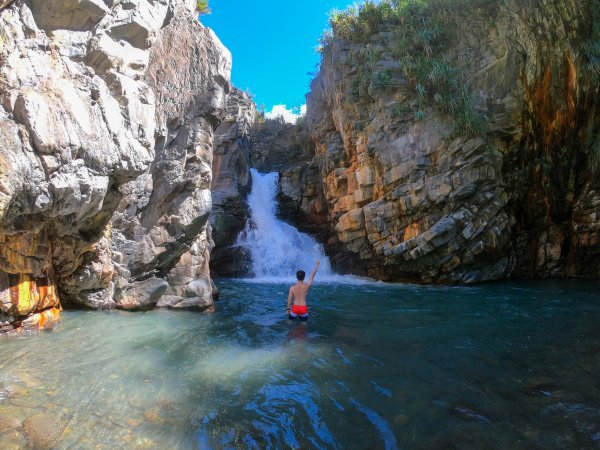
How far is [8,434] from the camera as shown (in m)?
3.25

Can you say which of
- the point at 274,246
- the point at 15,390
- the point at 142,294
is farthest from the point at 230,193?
the point at 15,390

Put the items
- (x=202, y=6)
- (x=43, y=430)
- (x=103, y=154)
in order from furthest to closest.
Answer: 1. (x=202, y=6)
2. (x=103, y=154)
3. (x=43, y=430)

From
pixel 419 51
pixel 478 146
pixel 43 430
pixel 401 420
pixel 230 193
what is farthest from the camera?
pixel 230 193

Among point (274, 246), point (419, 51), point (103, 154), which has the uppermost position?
point (419, 51)

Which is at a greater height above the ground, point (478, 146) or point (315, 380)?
point (478, 146)

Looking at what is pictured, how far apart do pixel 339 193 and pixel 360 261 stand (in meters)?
2.91

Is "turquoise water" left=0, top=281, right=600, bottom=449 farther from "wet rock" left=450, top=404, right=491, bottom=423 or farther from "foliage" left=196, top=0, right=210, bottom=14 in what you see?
"foliage" left=196, top=0, right=210, bottom=14

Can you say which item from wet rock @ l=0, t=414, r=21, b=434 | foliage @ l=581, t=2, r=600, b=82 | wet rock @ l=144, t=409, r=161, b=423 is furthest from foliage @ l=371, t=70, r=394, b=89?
wet rock @ l=0, t=414, r=21, b=434

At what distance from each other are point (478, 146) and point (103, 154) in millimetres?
11323

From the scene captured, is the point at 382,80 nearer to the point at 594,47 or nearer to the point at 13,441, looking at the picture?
the point at 594,47

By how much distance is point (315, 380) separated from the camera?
15.3 ft

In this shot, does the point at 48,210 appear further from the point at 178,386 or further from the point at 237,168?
the point at 237,168

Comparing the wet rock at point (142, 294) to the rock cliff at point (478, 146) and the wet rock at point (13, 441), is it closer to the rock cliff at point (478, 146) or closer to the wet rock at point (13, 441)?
the wet rock at point (13, 441)

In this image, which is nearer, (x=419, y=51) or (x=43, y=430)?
(x=43, y=430)
